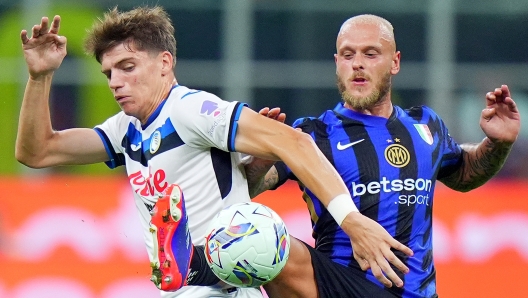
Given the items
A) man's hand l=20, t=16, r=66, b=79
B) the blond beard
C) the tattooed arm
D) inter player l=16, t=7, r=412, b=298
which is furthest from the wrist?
man's hand l=20, t=16, r=66, b=79

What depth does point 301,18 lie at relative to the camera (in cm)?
1489

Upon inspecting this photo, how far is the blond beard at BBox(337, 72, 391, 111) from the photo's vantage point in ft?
18.7

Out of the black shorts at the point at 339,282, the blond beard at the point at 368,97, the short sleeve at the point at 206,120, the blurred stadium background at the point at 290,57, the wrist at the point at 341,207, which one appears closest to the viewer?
the wrist at the point at 341,207

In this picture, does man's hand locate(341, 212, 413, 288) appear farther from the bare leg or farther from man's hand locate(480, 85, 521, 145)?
man's hand locate(480, 85, 521, 145)

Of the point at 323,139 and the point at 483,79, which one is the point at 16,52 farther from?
the point at 323,139

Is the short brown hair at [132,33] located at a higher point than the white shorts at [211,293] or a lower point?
higher

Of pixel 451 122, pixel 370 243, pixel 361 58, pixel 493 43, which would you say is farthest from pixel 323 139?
pixel 493 43

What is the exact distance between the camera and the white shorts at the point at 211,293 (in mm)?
5137

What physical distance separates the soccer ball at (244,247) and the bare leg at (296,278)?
1.24ft

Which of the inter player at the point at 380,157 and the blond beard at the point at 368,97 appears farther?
the blond beard at the point at 368,97

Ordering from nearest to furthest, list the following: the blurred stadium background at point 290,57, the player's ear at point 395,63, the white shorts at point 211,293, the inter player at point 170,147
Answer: the inter player at point 170,147, the white shorts at point 211,293, the player's ear at point 395,63, the blurred stadium background at point 290,57

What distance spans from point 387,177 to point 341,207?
3.28 feet

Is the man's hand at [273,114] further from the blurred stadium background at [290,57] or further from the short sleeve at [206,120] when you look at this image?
the blurred stadium background at [290,57]

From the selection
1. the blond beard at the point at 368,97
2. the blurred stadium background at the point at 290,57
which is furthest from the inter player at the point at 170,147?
the blurred stadium background at the point at 290,57
